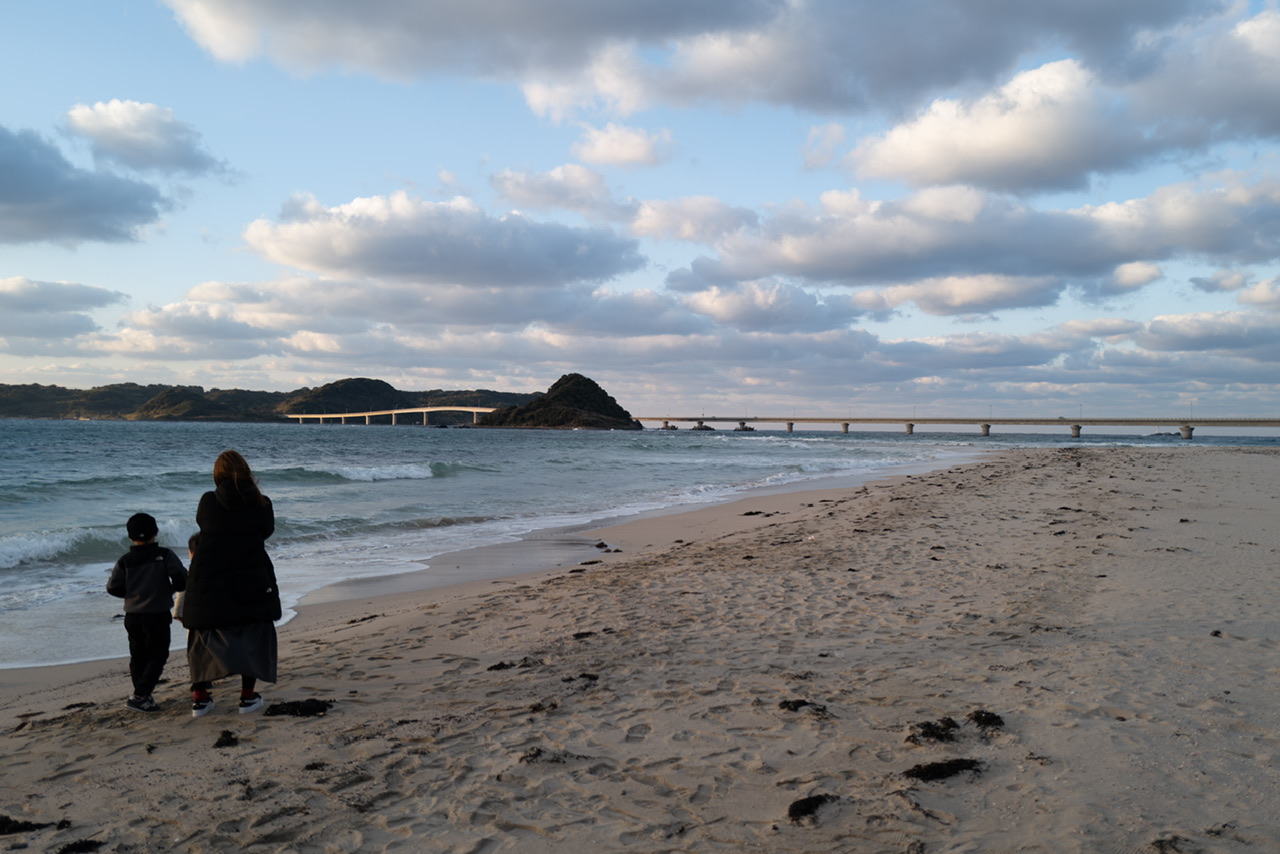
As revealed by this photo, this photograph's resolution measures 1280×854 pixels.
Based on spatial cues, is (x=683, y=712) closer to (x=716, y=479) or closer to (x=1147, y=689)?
(x=1147, y=689)

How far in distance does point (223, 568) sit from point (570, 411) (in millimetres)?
156757

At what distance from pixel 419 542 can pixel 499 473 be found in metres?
16.7

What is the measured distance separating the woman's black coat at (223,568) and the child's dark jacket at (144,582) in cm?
18

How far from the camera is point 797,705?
4.29 metres

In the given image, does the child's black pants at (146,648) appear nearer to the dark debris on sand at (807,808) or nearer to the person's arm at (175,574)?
the person's arm at (175,574)

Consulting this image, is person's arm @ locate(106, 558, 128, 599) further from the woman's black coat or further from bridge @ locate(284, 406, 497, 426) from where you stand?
bridge @ locate(284, 406, 497, 426)

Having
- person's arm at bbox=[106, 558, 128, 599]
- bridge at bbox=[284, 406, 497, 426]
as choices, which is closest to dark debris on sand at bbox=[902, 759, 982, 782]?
person's arm at bbox=[106, 558, 128, 599]

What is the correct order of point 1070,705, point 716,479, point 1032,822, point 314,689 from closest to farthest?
point 1032,822 → point 1070,705 → point 314,689 → point 716,479

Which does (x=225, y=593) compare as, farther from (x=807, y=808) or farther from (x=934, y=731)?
(x=934, y=731)

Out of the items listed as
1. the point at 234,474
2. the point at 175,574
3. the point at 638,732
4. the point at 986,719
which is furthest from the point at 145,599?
the point at 986,719

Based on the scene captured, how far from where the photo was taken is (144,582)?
14.8 ft

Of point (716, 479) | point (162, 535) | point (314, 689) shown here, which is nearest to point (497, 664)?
point (314, 689)

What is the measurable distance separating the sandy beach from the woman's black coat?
2.01ft

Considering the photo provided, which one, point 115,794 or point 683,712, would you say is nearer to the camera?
point 115,794
